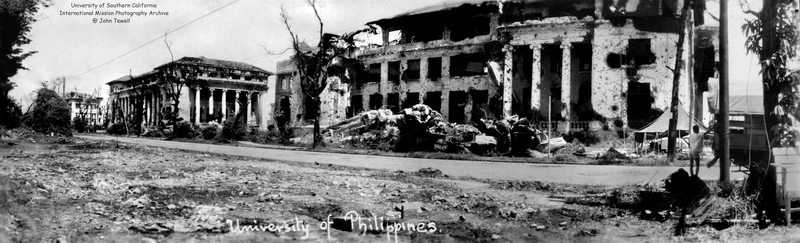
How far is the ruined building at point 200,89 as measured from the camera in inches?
701

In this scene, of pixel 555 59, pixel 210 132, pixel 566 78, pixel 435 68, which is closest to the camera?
pixel 566 78

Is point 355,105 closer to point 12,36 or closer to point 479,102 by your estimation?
point 479,102

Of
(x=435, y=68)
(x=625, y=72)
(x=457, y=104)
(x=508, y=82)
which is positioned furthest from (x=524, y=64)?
(x=625, y=72)

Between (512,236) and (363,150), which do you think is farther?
(363,150)

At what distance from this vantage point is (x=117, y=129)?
27.8 metres

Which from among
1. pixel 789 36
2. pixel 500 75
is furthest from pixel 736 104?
pixel 500 75

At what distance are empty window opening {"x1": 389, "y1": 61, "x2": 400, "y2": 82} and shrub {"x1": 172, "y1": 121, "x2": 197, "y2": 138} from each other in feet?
41.9

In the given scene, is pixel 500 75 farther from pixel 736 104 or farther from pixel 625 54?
pixel 736 104

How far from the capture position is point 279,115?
88.6 feet

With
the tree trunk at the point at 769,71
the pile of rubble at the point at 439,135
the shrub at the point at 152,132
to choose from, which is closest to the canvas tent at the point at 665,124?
the pile of rubble at the point at 439,135

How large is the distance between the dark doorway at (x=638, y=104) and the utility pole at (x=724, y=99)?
16.0 meters

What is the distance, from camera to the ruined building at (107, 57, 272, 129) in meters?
17.8

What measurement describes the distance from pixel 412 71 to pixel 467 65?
A: 4.59m

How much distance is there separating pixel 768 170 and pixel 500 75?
1974 centimetres
